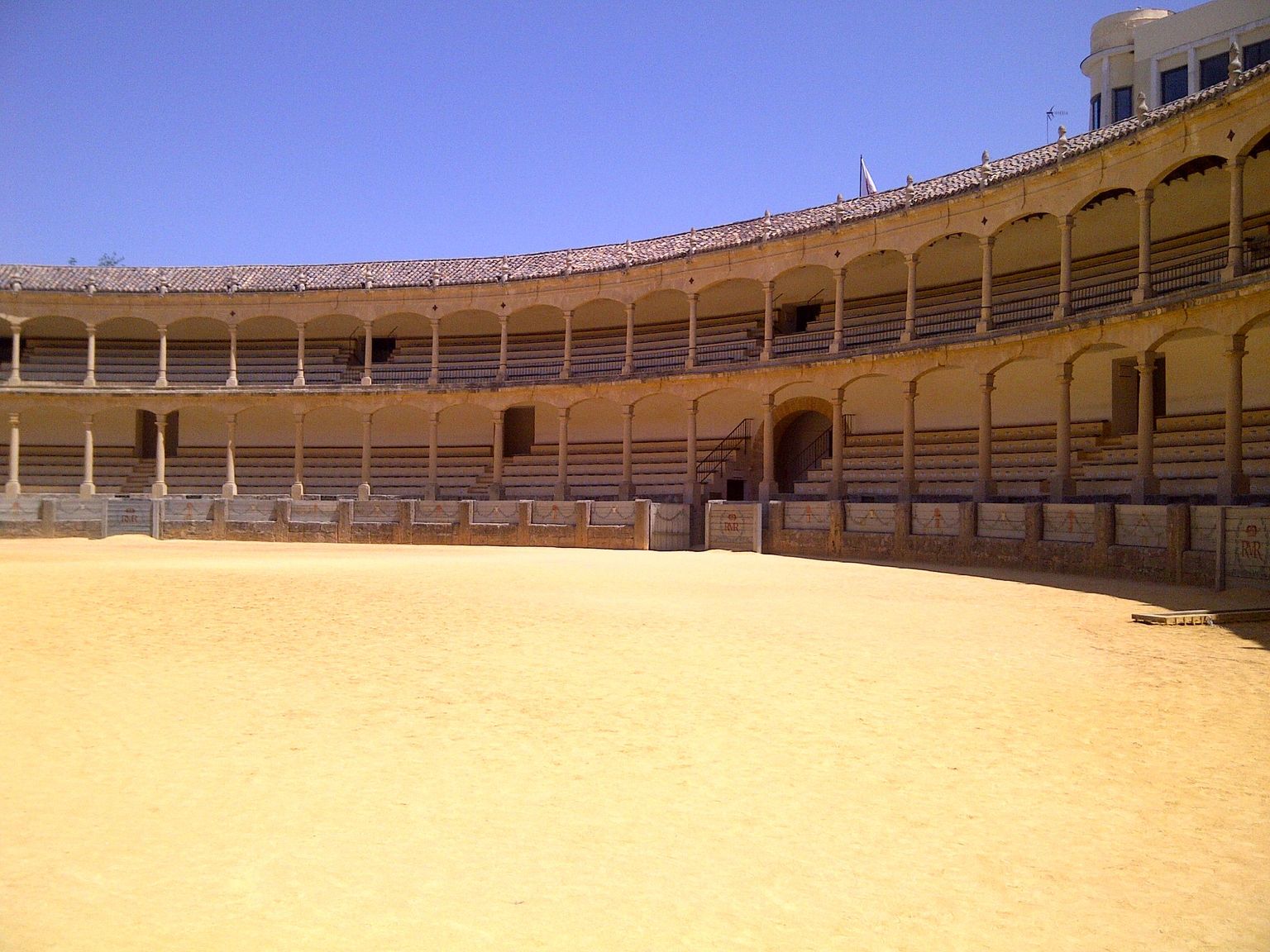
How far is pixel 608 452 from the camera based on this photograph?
116ft

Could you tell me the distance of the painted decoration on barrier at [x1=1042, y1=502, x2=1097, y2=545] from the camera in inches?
729

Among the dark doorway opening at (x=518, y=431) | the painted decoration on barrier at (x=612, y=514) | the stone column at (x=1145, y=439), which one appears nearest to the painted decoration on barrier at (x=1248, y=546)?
the stone column at (x=1145, y=439)

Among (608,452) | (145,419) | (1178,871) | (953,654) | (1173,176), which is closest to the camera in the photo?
(1178,871)

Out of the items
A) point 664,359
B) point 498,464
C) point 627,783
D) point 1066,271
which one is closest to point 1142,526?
point 1066,271

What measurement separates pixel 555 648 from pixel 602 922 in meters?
5.83

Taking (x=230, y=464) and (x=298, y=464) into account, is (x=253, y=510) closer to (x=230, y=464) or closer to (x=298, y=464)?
(x=298, y=464)

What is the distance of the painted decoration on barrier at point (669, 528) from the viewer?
2615cm

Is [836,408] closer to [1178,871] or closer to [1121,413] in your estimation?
[1121,413]

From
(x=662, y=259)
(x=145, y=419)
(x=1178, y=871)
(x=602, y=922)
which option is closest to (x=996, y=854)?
(x=1178, y=871)

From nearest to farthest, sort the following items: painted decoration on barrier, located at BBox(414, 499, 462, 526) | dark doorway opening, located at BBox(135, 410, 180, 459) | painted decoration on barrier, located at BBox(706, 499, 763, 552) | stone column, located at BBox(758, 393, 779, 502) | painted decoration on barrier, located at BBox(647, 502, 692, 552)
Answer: painted decoration on barrier, located at BBox(706, 499, 763, 552) < painted decoration on barrier, located at BBox(647, 502, 692, 552) < painted decoration on barrier, located at BBox(414, 499, 462, 526) < stone column, located at BBox(758, 393, 779, 502) < dark doorway opening, located at BBox(135, 410, 180, 459)

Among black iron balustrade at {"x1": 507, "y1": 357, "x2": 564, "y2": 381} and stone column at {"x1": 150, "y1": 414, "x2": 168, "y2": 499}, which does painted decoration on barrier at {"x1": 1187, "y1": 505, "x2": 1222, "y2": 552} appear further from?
stone column at {"x1": 150, "y1": 414, "x2": 168, "y2": 499}

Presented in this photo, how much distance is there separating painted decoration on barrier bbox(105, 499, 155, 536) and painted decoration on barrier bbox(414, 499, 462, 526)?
7981 mm

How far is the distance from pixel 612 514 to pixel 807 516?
5142mm

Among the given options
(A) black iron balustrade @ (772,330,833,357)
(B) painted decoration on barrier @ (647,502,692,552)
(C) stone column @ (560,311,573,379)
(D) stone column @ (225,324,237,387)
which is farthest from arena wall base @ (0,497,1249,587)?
(D) stone column @ (225,324,237,387)
